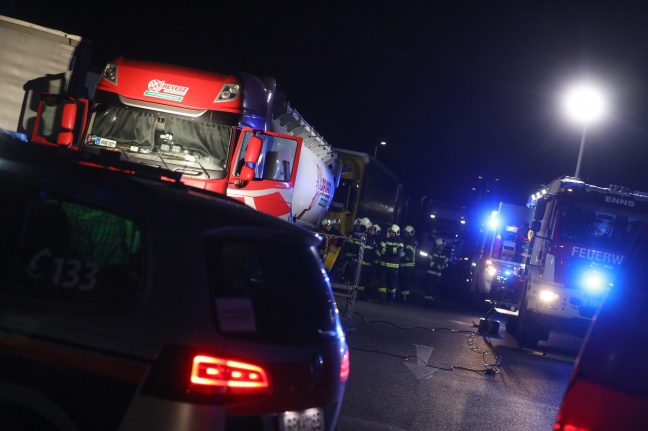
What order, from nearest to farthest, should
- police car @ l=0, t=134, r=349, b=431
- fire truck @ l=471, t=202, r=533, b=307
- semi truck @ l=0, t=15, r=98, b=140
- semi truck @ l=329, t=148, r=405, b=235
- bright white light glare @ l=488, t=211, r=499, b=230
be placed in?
police car @ l=0, t=134, r=349, b=431
semi truck @ l=0, t=15, r=98, b=140
fire truck @ l=471, t=202, r=533, b=307
bright white light glare @ l=488, t=211, r=499, b=230
semi truck @ l=329, t=148, r=405, b=235

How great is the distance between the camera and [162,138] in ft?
32.9

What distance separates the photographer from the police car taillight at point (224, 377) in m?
2.78

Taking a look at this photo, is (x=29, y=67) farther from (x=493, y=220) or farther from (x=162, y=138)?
(x=493, y=220)

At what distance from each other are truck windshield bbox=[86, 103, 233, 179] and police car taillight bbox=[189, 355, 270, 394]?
714 cm

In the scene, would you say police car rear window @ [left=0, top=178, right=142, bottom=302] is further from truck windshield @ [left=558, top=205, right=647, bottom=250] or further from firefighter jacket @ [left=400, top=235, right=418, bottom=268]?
firefighter jacket @ [left=400, top=235, right=418, bottom=268]

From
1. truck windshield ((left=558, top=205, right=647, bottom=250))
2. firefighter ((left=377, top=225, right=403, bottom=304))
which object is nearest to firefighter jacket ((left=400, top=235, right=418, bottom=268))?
firefighter ((left=377, top=225, right=403, bottom=304))

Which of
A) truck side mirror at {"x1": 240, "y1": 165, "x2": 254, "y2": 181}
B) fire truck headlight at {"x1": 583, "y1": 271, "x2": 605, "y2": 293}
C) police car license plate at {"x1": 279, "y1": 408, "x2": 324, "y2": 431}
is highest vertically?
truck side mirror at {"x1": 240, "y1": 165, "x2": 254, "y2": 181}

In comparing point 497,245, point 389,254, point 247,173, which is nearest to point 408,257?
point 389,254

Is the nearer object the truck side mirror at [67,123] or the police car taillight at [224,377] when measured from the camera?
the police car taillight at [224,377]

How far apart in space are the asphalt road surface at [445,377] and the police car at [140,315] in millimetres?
3122

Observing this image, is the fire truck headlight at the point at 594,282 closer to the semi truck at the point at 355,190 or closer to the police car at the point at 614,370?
the semi truck at the point at 355,190

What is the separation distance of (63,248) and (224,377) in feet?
3.19

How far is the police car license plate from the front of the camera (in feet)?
9.86

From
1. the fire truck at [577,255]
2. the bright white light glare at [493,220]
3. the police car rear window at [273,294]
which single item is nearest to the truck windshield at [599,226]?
the fire truck at [577,255]
